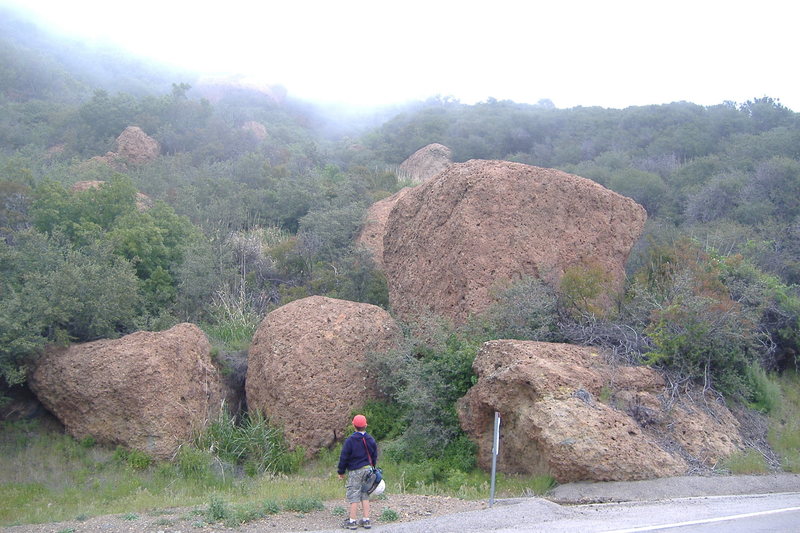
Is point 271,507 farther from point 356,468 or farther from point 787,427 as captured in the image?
point 787,427

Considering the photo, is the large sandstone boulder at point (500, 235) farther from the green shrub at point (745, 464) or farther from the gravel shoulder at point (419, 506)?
the gravel shoulder at point (419, 506)

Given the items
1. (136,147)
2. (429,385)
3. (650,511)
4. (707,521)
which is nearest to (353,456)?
(650,511)

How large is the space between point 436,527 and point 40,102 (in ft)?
147

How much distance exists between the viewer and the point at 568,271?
46.5 feet

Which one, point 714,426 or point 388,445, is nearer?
point 714,426

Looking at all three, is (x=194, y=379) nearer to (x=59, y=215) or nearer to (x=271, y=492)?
(x=271, y=492)

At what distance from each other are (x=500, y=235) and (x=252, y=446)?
6.57 meters

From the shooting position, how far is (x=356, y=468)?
8875 mm

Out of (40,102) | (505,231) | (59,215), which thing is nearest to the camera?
(505,231)

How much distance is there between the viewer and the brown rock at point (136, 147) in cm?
3566

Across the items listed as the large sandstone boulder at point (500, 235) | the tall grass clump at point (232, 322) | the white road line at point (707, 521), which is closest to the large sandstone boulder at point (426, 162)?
the tall grass clump at point (232, 322)

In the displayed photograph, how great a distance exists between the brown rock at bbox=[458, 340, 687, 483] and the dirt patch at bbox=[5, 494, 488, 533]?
4.95 ft

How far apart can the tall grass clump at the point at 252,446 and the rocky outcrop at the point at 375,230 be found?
6.76m

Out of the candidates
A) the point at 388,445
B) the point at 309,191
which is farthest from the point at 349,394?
the point at 309,191
